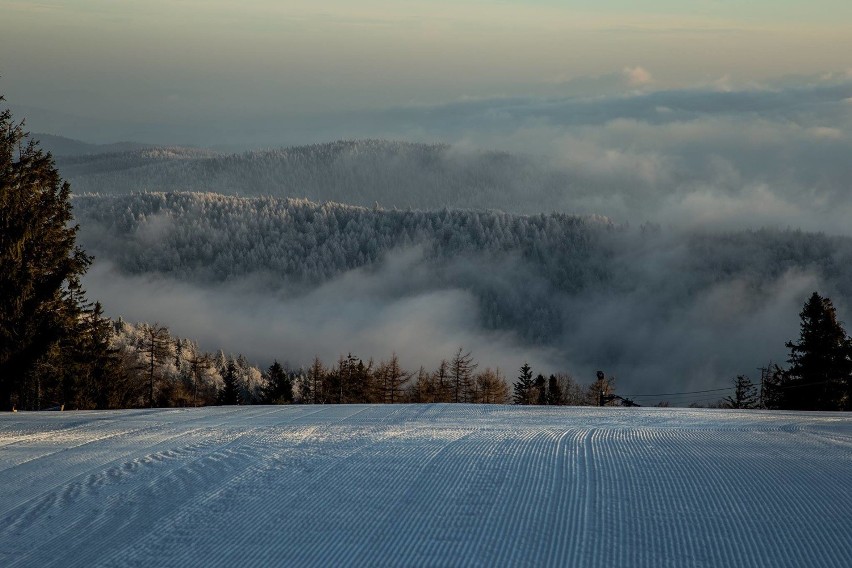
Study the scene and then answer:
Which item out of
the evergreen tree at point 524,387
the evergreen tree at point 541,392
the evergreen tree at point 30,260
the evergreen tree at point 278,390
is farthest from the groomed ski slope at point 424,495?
the evergreen tree at point 524,387

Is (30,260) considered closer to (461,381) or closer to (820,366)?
(820,366)

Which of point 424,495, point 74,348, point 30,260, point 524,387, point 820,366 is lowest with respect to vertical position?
point 424,495

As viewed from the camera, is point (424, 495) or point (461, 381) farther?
point (461, 381)

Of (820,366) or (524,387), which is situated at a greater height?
(820,366)

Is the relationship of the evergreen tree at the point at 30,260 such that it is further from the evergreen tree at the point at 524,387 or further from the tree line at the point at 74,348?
the evergreen tree at the point at 524,387

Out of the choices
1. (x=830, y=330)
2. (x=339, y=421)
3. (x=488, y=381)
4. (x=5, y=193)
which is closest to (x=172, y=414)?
(x=339, y=421)

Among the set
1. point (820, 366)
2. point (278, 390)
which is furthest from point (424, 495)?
point (278, 390)

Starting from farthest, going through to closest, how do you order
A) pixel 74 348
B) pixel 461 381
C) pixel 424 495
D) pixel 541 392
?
pixel 461 381 < pixel 541 392 < pixel 74 348 < pixel 424 495
